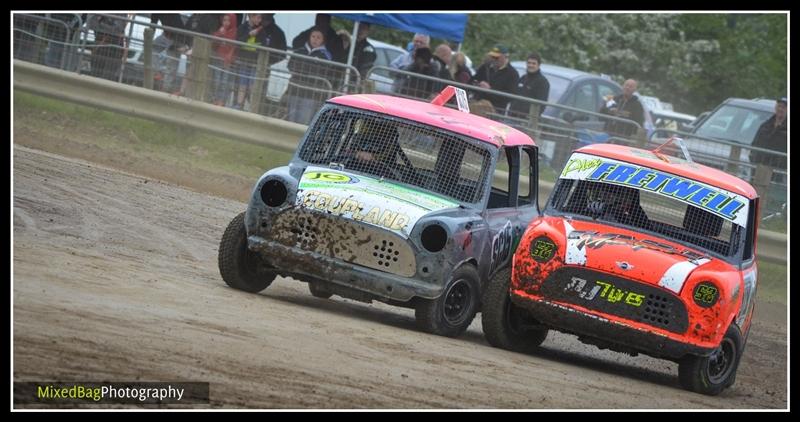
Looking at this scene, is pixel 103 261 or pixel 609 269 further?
pixel 103 261

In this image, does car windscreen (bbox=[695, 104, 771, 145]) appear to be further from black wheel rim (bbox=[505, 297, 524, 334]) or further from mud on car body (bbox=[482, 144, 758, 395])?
black wheel rim (bbox=[505, 297, 524, 334])

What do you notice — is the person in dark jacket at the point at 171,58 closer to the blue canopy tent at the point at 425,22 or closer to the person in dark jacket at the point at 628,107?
the blue canopy tent at the point at 425,22

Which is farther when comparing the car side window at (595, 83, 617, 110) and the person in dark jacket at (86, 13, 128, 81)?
the car side window at (595, 83, 617, 110)

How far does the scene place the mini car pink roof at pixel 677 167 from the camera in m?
9.92

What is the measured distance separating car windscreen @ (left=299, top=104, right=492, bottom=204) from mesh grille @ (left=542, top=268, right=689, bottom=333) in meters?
1.11

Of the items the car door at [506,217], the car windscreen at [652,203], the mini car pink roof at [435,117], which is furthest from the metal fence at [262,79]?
the car windscreen at [652,203]

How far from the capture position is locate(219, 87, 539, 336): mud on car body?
9.21m

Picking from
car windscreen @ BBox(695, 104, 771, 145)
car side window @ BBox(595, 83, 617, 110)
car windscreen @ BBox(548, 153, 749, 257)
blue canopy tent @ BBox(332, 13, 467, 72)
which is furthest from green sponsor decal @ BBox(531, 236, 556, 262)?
car side window @ BBox(595, 83, 617, 110)

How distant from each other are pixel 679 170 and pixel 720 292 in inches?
52.3

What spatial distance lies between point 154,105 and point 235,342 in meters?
10.00

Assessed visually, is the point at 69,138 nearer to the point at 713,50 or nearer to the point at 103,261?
the point at 103,261

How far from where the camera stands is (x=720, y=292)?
8914 millimetres

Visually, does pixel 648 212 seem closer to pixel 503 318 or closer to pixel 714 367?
pixel 714 367
